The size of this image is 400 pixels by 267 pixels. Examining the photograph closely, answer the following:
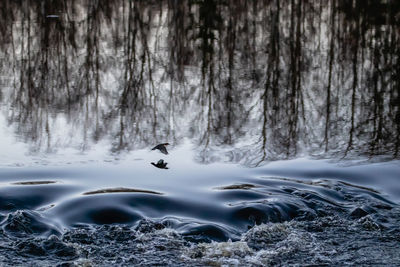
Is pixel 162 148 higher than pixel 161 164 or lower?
higher

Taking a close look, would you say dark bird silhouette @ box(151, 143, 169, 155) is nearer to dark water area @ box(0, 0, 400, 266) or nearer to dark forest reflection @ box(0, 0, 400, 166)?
dark water area @ box(0, 0, 400, 266)

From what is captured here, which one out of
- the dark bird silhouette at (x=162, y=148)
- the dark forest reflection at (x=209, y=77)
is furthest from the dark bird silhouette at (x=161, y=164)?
the dark forest reflection at (x=209, y=77)

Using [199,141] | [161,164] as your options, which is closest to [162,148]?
[161,164]

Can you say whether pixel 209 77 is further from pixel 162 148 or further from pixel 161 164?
pixel 161 164

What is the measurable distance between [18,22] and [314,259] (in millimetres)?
15108

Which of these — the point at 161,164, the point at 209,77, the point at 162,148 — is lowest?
the point at 161,164

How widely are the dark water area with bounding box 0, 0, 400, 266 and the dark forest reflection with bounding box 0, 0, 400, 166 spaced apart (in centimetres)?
5

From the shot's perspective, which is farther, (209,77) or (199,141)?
(209,77)

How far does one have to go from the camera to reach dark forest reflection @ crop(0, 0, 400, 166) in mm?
10039

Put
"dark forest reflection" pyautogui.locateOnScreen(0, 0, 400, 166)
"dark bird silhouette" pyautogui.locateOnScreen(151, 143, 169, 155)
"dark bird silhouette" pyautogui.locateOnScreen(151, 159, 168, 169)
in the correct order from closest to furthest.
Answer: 1. "dark bird silhouette" pyautogui.locateOnScreen(151, 159, 168, 169)
2. "dark bird silhouette" pyautogui.locateOnScreen(151, 143, 169, 155)
3. "dark forest reflection" pyautogui.locateOnScreen(0, 0, 400, 166)

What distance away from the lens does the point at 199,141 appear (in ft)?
32.1

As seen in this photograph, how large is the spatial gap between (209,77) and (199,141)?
3.64 metres

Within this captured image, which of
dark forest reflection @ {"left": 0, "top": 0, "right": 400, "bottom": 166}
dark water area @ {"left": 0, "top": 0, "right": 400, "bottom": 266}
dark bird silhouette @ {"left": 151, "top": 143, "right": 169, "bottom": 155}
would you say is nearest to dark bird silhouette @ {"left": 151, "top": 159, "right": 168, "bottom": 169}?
dark water area @ {"left": 0, "top": 0, "right": 400, "bottom": 266}

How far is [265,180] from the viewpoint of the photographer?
8.08m
